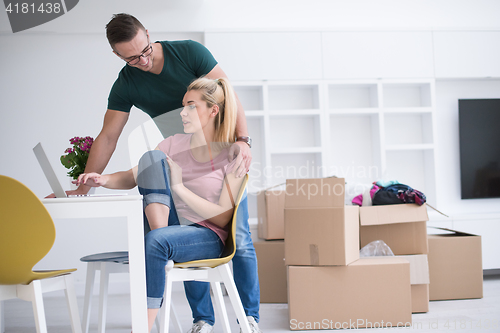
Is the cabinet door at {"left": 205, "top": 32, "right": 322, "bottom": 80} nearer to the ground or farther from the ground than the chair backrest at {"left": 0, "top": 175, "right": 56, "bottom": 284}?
farther from the ground

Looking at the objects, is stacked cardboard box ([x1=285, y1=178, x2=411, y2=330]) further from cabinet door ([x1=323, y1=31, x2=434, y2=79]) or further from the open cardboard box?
cabinet door ([x1=323, y1=31, x2=434, y2=79])

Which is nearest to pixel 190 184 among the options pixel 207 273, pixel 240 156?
pixel 240 156

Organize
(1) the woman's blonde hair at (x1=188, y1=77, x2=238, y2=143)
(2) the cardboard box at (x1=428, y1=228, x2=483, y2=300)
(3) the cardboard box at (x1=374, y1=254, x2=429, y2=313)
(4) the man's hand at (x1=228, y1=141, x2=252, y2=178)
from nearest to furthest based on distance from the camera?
(4) the man's hand at (x1=228, y1=141, x2=252, y2=178), (1) the woman's blonde hair at (x1=188, y1=77, x2=238, y2=143), (3) the cardboard box at (x1=374, y1=254, x2=429, y2=313), (2) the cardboard box at (x1=428, y1=228, x2=483, y2=300)

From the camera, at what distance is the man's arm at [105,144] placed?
1405 millimetres

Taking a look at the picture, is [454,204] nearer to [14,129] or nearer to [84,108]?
[84,108]

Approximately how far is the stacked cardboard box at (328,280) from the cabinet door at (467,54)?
6.39 ft

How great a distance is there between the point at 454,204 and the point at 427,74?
1.06 m

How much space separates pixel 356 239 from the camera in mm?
1972

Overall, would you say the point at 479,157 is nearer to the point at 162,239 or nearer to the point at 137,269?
the point at 162,239

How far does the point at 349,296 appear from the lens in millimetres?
1825

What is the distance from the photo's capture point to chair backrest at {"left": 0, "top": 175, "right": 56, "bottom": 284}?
1.00 m

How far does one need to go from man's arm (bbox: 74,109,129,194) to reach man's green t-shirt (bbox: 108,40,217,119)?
0.06 metres

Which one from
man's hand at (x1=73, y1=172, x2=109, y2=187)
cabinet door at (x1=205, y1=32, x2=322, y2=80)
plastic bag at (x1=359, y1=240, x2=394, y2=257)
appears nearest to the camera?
man's hand at (x1=73, y1=172, x2=109, y2=187)

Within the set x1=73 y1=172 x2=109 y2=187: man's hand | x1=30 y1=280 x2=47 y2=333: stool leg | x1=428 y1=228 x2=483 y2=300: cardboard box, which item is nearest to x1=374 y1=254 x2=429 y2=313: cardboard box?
x1=428 y1=228 x2=483 y2=300: cardboard box
